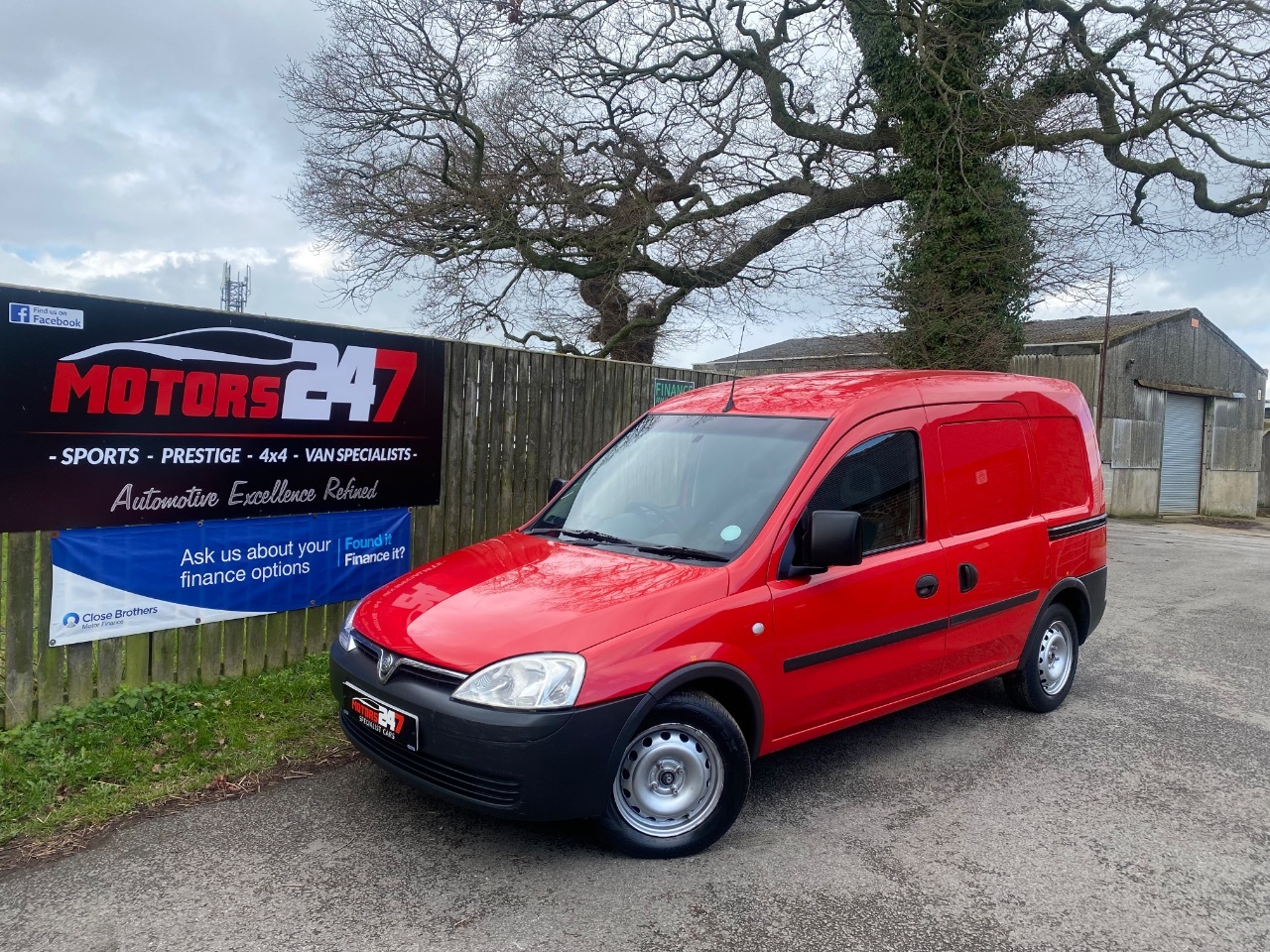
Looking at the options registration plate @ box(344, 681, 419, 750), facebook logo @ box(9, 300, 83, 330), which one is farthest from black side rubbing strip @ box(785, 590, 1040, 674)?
facebook logo @ box(9, 300, 83, 330)

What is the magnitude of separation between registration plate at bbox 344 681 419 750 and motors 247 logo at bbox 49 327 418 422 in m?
2.34

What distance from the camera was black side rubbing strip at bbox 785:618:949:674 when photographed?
12.8 ft

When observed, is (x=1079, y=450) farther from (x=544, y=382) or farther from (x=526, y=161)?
(x=526, y=161)

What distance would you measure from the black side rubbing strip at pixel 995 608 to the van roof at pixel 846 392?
117cm

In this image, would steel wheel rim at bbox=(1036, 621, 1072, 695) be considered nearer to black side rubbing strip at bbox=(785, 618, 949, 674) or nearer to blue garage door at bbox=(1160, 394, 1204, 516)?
black side rubbing strip at bbox=(785, 618, 949, 674)

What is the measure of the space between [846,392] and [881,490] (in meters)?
0.57

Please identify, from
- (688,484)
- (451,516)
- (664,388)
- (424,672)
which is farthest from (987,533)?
(664,388)

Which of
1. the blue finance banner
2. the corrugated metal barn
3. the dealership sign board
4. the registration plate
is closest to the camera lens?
the registration plate

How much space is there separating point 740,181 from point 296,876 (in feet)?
44.9

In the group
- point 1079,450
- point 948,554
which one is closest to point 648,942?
point 948,554

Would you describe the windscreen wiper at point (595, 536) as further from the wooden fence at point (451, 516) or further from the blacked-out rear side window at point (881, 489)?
the wooden fence at point (451, 516)

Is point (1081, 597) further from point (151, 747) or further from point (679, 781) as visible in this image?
point (151, 747)

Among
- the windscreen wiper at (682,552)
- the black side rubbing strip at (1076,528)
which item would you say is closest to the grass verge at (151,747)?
the windscreen wiper at (682,552)

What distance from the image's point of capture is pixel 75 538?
476cm
